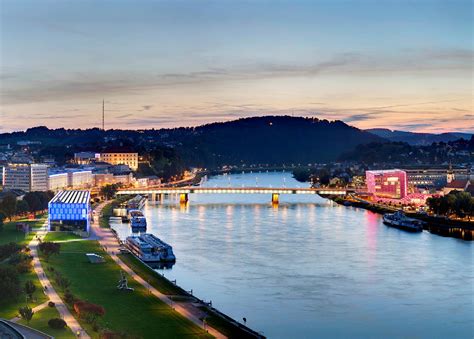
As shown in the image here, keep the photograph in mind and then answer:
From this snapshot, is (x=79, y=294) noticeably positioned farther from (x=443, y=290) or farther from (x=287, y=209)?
(x=287, y=209)

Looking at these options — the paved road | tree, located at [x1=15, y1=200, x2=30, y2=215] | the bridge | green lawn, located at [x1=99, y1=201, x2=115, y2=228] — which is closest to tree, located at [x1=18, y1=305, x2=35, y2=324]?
the paved road

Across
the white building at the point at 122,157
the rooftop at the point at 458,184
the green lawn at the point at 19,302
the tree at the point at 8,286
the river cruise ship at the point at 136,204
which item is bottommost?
the green lawn at the point at 19,302

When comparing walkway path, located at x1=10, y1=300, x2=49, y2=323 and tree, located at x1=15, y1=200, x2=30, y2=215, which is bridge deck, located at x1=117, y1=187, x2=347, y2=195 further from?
walkway path, located at x1=10, y1=300, x2=49, y2=323

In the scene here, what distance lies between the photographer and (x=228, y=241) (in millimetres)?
15945

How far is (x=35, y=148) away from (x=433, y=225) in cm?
3441

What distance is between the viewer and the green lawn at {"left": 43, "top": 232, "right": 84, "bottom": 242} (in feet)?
49.8

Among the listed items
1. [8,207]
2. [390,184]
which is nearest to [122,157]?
[390,184]

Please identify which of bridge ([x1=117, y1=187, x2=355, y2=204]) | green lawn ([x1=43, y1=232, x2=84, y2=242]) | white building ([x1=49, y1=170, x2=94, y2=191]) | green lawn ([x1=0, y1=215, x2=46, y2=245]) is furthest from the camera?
white building ([x1=49, y1=170, x2=94, y2=191])

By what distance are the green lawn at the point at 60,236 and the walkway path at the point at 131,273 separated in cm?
48

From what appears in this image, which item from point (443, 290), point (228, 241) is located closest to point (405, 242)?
point (228, 241)

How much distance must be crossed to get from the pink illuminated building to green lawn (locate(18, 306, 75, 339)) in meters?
19.2

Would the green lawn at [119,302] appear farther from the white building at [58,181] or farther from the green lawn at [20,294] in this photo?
the white building at [58,181]

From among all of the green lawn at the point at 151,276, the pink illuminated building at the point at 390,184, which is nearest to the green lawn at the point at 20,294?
the green lawn at the point at 151,276

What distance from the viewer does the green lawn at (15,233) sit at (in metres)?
14.7
